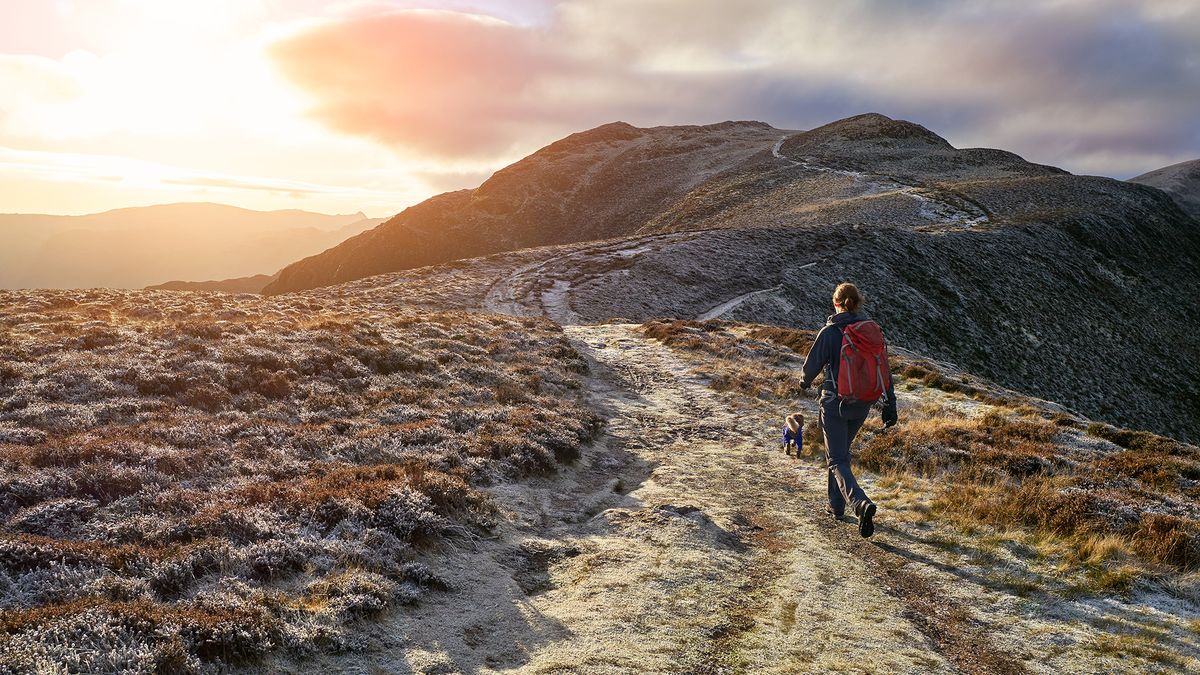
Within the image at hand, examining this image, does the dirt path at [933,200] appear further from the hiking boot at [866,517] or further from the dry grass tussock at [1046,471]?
the hiking boot at [866,517]

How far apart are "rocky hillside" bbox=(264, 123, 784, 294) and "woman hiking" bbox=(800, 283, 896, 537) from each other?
91099 millimetres

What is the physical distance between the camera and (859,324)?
915cm

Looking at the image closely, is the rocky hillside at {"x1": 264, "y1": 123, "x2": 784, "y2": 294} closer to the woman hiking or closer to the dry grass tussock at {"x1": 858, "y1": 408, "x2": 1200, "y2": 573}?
the dry grass tussock at {"x1": 858, "y1": 408, "x2": 1200, "y2": 573}

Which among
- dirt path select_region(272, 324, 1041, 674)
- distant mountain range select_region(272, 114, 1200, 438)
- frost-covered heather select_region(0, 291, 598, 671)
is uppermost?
distant mountain range select_region(272, 114, 1200, 438)

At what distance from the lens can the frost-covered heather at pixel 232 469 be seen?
608 centimetres

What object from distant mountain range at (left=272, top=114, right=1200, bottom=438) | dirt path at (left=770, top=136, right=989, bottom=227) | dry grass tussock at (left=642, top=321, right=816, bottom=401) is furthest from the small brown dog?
dirt path at (left=770, top=136, right=989, bottom=227)

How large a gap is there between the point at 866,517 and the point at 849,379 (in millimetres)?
2004

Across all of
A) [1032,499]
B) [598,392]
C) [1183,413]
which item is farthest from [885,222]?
[1032,499]

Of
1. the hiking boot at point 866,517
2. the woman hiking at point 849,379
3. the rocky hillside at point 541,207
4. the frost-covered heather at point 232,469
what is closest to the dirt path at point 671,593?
the hiking boot at point 866,517

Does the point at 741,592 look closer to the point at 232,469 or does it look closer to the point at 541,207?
the point at 232,469

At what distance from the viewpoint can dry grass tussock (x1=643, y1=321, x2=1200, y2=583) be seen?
28.2 ft

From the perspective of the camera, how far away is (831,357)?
9.23 m

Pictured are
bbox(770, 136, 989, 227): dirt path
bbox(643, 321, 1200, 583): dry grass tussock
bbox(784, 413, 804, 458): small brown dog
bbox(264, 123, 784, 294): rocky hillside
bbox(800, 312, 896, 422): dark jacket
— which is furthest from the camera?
bbox(264, 123, 784, 294): rocky hillside

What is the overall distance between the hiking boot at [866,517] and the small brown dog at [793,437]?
504 cm
